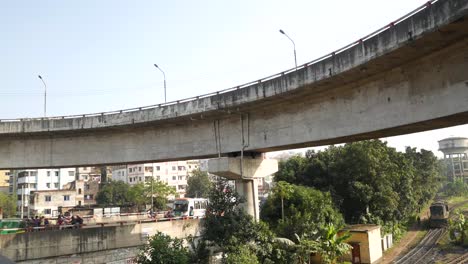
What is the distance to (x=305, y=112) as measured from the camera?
14727 mm

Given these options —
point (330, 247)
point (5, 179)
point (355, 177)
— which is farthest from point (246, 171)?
point (5, 179)

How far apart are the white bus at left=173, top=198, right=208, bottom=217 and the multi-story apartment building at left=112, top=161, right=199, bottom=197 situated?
43.0 meters

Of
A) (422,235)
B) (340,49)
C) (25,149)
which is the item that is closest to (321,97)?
(340,49)

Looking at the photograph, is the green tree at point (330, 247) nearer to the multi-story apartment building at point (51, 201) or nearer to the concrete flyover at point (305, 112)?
the concrete flyover at point (305, 112)

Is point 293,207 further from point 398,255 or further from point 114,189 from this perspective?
point 114,189

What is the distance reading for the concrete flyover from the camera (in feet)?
32.1

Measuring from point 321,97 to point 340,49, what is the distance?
2.36 m

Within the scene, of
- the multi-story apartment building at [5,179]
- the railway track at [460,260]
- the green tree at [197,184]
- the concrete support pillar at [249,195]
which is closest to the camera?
the concrete support pillar at [249,195]

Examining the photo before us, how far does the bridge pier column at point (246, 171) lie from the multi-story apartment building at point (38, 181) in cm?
6016

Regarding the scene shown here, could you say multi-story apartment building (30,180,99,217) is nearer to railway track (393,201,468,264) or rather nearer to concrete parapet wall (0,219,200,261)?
concrete parapet wall (0,219,200,261)

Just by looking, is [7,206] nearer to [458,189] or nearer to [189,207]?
[189,207]

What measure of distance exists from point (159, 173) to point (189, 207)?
155 ft

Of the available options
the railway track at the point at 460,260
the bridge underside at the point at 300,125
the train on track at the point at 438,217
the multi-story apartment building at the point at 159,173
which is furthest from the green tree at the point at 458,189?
the bridge underside at the point at 300,125

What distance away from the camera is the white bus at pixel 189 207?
127ft
